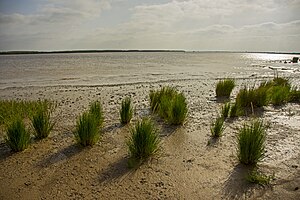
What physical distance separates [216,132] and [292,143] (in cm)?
201

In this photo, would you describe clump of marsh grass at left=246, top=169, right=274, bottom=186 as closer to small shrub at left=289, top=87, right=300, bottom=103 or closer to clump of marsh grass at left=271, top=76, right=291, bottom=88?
small shrub at left=289, top=87, right=300, bottom=103

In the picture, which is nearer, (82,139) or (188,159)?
(188,159)

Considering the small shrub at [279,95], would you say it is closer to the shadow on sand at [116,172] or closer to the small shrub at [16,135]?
the shadow on sand at [116,172]

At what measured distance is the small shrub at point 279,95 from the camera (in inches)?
475

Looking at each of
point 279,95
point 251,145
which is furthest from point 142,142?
point 279,95

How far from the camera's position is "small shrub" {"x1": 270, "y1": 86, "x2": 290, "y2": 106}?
12.1m

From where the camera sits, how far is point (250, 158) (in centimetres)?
554

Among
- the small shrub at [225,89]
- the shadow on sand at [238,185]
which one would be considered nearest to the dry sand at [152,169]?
the shadow on sand at [238,185]

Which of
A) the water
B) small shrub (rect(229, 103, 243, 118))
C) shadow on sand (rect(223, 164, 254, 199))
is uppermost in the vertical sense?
the water

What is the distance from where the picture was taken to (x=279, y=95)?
1217 cm

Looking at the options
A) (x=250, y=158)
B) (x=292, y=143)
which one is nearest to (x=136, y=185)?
(x=250, y=158)

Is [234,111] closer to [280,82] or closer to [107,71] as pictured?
[280,82]

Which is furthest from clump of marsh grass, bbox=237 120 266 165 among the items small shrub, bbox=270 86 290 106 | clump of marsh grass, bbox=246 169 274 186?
small shrub, bbox=270 86 290 106

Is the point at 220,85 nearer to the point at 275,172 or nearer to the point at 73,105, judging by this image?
the point at 73,105
